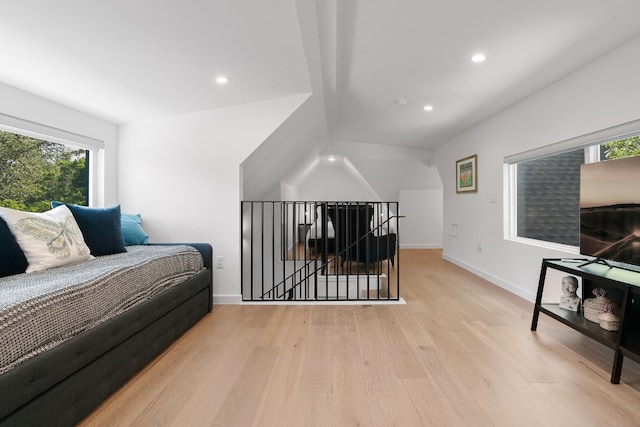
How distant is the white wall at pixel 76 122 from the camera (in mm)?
2299

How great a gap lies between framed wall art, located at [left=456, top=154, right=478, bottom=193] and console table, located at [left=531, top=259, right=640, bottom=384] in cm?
232

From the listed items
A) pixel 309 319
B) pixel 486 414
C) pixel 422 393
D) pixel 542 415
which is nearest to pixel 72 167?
pixel 309 319

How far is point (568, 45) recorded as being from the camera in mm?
2291

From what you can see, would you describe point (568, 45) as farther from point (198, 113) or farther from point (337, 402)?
point (198, 113)

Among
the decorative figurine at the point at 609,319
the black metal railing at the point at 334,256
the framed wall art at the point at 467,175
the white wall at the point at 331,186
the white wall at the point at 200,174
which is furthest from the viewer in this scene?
the white wall at the point at 331,186

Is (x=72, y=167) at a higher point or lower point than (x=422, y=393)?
higher

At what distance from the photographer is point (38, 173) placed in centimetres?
267

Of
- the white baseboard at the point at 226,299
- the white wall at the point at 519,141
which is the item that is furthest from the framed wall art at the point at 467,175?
the white baseboard at the point at 226,299

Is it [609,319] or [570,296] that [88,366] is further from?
[570,296]

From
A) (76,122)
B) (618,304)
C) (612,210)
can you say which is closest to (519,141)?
(612,210)

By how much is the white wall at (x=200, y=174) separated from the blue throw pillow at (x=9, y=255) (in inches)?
54.0

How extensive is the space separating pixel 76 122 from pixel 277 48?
2.02m

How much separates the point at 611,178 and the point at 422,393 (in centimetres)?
189

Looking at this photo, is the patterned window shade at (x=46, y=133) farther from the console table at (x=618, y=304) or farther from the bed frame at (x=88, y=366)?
the console table at (x=618, y=304)
